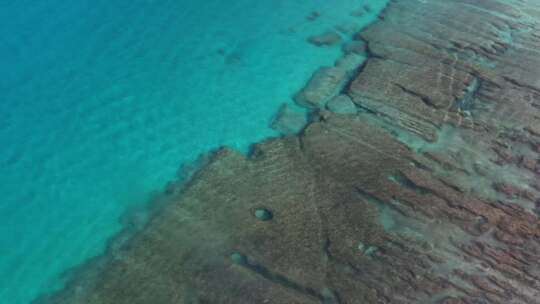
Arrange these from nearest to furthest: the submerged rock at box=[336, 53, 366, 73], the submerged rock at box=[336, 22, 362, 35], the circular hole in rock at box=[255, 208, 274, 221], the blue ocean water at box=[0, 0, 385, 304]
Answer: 1. the circular hole in rock at box=[255, 208, 274, 221]
2. the blue ocean water at box=[0, 0, 385, 304]
3. the submerged rock at box=[336, 53, 366, 73]
4. the submerged rock at box=[336, 22, 362, 35]

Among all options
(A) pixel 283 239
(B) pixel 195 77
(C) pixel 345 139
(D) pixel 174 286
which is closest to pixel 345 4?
(B) pixel 195 77

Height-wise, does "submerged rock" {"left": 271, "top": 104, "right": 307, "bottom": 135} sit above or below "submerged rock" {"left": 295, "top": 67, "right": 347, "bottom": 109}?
below

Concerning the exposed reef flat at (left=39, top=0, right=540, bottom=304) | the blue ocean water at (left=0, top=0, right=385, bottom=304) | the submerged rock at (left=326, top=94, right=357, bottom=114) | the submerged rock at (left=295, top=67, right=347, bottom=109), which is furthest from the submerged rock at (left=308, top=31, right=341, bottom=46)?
the submerged rock at (left=326, top=94, right=357, bottom=114)

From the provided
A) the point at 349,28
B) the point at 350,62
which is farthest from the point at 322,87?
the point at 349,28

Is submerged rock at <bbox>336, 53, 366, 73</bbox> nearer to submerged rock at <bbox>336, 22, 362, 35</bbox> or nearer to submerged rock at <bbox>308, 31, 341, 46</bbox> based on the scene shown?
submerged rock at <bbox>308, 31, 341, 46</bbox>

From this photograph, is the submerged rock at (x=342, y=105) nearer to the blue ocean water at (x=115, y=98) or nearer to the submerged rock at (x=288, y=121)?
the submerged rock at (x=288, y=121)
